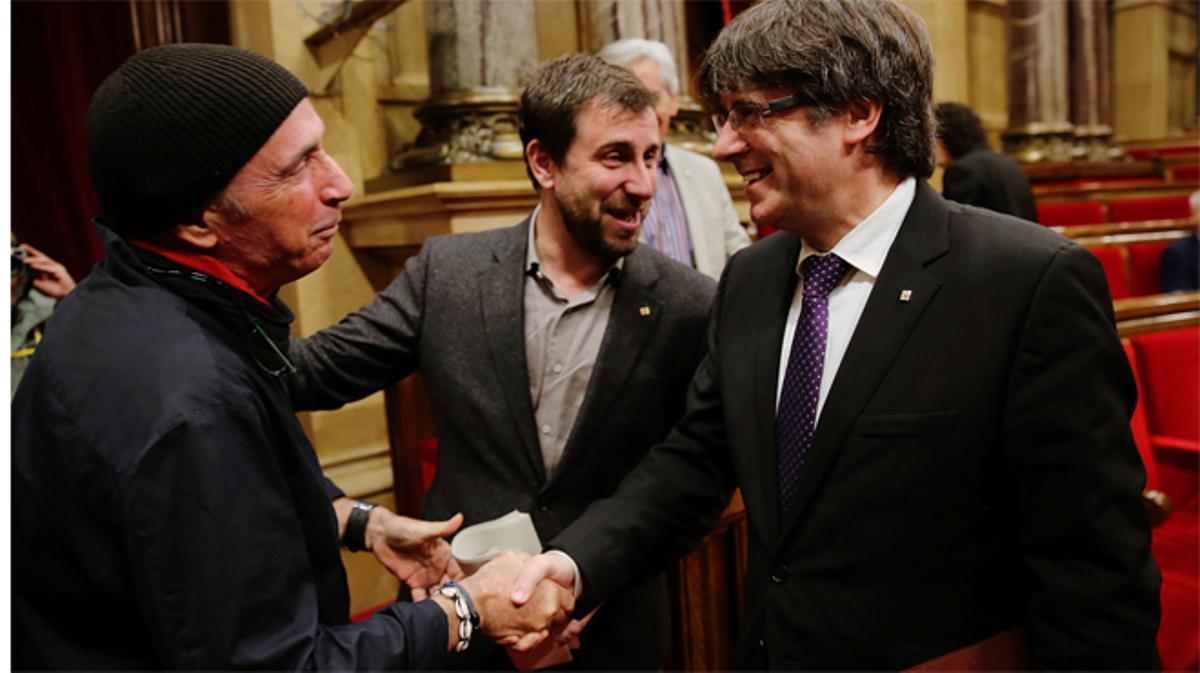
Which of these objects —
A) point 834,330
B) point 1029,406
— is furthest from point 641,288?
point 1029,406

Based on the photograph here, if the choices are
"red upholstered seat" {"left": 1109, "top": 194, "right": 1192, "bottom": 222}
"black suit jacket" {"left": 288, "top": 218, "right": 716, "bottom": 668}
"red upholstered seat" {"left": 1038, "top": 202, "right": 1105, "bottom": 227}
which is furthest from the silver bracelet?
"red upholstered seat" {"left": 1109, "top": 194, "right": 1192, "bottom": 222}

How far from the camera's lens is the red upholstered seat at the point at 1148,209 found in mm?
6703

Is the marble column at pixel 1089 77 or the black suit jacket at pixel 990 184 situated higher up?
the marble column at pixel 1089 77

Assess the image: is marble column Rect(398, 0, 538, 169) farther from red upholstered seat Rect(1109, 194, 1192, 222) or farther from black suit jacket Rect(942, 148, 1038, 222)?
red upholstered seat Rect(1109, 194, 1192, 222)

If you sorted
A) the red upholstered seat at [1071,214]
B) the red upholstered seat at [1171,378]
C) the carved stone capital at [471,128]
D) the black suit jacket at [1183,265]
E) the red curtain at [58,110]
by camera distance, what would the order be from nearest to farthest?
the red upholstered seat at [1171,378] < the carved stone capital at [471,128] < the red curtain at [58,110] < the black suit jacket at [1183,265] < the red upholstered seat at [1071,214]

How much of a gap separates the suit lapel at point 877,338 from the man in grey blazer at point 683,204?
1.34 metres

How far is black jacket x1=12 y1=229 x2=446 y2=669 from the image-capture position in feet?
3.03

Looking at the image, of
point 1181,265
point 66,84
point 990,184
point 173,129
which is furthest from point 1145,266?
point 66,84

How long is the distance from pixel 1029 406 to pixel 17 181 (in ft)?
12.6

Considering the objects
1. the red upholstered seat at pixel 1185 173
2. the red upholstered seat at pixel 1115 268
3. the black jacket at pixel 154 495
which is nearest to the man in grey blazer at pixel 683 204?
the black jacket at pixel 154 495

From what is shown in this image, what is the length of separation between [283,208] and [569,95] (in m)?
0.74

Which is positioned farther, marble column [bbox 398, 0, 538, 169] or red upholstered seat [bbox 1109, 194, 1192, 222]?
red upholstered seat [bbox 1109, 194, 1192, 222]

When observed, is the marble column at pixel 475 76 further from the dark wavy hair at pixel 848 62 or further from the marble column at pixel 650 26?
the dark wavy hair at pixel 848 62

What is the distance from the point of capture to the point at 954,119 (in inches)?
162
